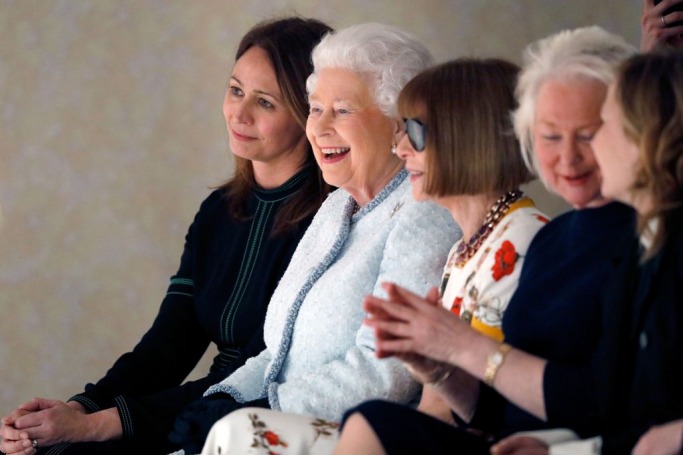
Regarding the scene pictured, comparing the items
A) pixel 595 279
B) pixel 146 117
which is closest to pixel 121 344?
pixel 146 117

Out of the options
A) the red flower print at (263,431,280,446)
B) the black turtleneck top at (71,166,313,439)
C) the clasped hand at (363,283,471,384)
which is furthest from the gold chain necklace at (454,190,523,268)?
the black turtleneck top at (71,166,313,439)

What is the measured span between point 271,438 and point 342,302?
0.52m

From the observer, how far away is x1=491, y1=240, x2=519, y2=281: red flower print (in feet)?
6.99

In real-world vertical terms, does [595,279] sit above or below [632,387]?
above

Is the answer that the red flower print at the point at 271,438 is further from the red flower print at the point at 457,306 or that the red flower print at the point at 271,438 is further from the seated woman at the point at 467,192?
the red flower print at the point at 457,306

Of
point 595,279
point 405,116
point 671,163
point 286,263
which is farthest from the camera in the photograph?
point 286,263

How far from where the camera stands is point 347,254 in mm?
2686

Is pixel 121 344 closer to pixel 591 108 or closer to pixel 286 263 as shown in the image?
pixel 286 263

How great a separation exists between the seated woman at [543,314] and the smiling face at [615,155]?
4.4 inches

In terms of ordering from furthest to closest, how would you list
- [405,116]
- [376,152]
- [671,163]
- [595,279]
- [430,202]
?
[376,152], [430,202], [405,116], [595,279], [671,163]

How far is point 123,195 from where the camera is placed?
4.49m

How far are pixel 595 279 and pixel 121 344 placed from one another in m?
3.02

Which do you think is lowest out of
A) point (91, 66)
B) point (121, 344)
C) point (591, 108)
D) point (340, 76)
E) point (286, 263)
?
point (121, 344)

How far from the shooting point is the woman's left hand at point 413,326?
1845mm
